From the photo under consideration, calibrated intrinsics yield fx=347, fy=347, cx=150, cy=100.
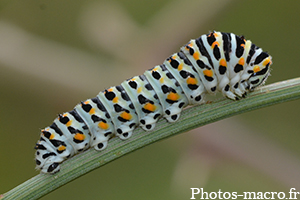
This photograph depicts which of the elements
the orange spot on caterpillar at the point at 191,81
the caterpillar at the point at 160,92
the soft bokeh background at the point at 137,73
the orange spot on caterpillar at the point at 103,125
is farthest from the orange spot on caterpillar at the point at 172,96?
the soft bokeh background at the point at 137,73

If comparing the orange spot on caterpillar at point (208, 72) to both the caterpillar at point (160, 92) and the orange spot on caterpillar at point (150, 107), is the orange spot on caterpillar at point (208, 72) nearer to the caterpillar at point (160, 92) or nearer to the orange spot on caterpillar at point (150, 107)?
the caterpillar at point (160, 92)

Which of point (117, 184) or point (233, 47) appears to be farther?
point (117, 184)

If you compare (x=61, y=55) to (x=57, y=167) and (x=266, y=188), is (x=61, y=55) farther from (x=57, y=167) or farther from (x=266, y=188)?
(x=266, y=188)

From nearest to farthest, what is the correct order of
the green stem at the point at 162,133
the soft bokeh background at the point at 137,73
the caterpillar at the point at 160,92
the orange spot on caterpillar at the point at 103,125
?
the green stem at the point at 162,133 → the caterpillar at the point at 160,92 → the orange spot on caterpillar at the point at 103,125 → the soft bokeh background at the point at 137,73

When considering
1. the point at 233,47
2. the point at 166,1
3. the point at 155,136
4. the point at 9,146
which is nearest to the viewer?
the point at 155,136

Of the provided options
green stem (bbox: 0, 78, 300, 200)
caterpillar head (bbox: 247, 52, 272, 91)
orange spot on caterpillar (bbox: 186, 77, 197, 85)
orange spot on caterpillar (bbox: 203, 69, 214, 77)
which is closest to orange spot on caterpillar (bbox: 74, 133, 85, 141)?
green stem (bbox: 0, 78, 300, 200)

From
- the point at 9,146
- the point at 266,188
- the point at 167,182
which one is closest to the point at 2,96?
the point at 9,146

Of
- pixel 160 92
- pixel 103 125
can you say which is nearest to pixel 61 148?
pixel 103 125
